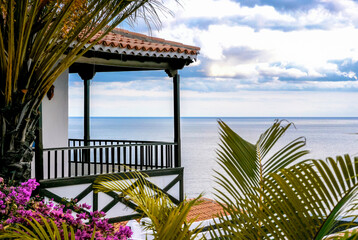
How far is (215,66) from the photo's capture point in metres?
51.7

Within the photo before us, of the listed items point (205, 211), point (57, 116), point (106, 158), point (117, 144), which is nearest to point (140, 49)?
point (117, 144)

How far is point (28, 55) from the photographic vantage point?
5.97 metres

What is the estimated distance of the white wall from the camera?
9789 mm

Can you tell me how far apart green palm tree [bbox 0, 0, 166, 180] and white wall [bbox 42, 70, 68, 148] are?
11.4 feet

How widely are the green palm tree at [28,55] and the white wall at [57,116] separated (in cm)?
346

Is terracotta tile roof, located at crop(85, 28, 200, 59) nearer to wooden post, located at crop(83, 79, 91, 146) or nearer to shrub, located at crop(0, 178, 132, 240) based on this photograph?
wooden post, located at crop(83, 79, 91, 146)

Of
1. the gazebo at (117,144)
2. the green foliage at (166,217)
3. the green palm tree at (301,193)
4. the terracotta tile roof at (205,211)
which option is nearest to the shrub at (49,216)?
the green foliage at (166,217)

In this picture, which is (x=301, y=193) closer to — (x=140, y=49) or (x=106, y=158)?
(x=140, y=49)

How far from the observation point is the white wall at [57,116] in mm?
9789

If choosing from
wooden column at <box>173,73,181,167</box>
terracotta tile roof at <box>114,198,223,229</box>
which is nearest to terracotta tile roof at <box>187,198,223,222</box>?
terracotta tile roof at <box>114,198,223,229</box>

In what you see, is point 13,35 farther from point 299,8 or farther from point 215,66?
point 299,8

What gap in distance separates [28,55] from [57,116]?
4165 millimetres

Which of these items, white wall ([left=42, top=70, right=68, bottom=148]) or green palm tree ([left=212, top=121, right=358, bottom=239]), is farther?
white wall ([left=42, top=70, right=68, bottom=148])

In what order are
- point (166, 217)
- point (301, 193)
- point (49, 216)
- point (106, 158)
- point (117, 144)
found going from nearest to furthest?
1. point (301, 193)
2. point (166, 217)
3. point (49, 216)
4. point (117, 144)
5. point (106, 158)
